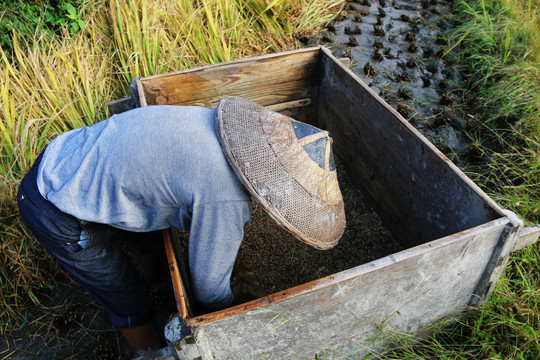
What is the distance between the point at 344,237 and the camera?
2.29 metres

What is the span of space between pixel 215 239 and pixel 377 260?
56 centimetres

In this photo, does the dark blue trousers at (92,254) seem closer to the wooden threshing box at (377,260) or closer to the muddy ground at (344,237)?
the wooden threshing box at (377,260)

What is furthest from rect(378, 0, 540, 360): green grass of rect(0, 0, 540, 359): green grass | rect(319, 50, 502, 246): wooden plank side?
rect(319, 50, 502, 246): wooden plank side

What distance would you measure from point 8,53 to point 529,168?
3.79 meters

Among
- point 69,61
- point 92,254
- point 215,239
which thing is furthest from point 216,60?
point 215,239

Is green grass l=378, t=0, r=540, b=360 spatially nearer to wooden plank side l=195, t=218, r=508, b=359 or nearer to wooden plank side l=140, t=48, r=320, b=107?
wooden plank side l=195, t=218, r=508, b=359

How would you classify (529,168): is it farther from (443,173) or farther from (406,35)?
(406,35)

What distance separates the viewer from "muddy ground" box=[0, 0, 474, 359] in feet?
6.79

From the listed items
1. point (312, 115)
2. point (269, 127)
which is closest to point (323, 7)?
point (312, 115)

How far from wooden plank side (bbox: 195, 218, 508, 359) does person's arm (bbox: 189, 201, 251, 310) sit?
0.17 m

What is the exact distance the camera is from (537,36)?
311cm

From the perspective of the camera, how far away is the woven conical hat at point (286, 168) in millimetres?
1162

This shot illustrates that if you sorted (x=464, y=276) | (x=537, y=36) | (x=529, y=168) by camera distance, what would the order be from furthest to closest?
(x=537, y=36), (x=529, y=168), (x=464, y=276)

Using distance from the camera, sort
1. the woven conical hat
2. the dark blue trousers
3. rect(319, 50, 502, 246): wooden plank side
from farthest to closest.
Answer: rect(319, 50, 502, 246): wooden plank side → the dark blue trousers → the woven conical hat
